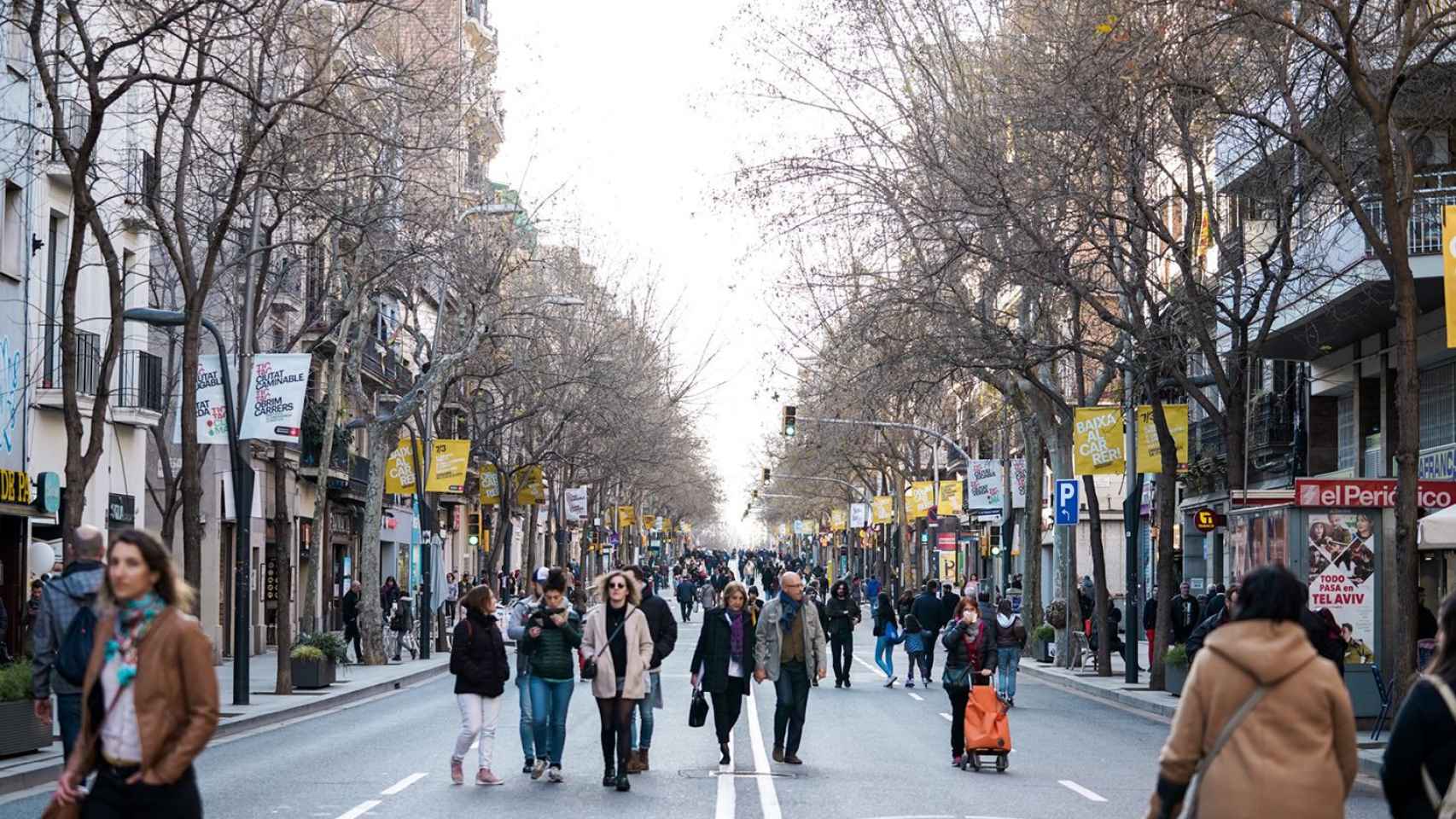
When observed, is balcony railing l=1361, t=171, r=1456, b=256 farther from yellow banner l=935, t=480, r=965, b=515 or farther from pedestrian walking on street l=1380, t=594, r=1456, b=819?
yellow banner l=935, t=480, r=965, b=515

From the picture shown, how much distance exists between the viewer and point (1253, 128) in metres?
27.5

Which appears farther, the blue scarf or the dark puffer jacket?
the blue scarf

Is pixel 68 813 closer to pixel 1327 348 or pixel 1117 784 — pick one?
pixel 1117 784

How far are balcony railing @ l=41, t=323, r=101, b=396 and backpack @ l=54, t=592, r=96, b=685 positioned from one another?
19151 millimetres

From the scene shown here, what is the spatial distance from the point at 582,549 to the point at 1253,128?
173ft

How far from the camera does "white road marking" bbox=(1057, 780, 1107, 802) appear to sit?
15094 mm

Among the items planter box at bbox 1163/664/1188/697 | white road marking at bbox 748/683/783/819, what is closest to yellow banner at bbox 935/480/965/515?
planter box at bbox 1163/664/1188/697

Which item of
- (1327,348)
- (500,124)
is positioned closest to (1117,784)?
(1327,348)

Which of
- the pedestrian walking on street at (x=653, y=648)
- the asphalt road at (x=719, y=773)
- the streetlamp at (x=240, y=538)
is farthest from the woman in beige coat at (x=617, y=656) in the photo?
the streetlamp at (x=240, y=538)

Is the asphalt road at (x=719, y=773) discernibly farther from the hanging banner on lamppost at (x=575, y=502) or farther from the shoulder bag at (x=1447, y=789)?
the hanging banner on lamppost at (x=575, y=502)

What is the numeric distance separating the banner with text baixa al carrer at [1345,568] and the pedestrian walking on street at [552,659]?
33.1ft

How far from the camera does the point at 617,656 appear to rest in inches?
622

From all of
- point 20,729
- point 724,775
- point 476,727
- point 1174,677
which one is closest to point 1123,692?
point 1174,677

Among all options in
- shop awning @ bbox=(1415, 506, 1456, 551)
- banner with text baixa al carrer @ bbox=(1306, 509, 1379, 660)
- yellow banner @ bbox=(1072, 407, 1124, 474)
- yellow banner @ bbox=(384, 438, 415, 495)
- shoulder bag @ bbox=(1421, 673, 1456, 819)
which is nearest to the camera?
shoulder bag @ bbox=(1421, 673, 1456, 819)
